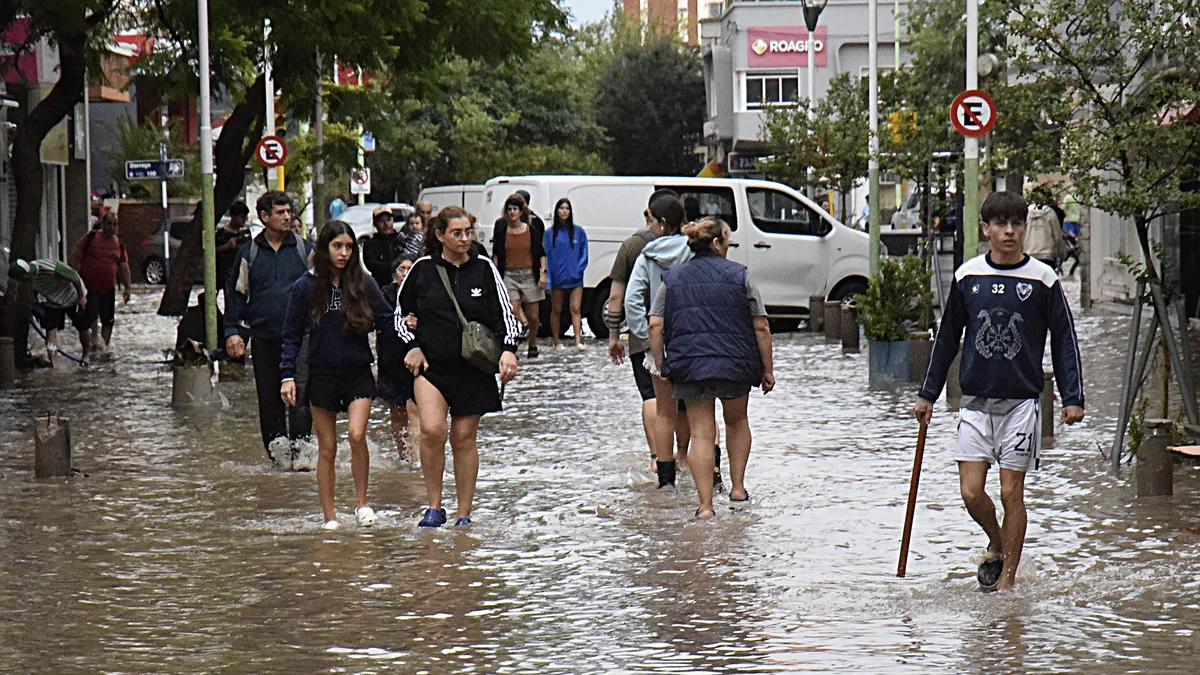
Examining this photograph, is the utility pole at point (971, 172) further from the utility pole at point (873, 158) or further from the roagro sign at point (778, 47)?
the roagro sign at point (778, 47)

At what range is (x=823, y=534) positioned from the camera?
10352mm

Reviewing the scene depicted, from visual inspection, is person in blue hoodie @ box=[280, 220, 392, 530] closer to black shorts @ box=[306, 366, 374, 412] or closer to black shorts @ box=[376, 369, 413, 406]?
black shorts @ box=[306, 366, 374, 412]

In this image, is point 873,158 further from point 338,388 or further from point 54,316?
point 338,388

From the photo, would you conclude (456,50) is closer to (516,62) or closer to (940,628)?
(516,62)

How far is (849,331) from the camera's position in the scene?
23.2 meters

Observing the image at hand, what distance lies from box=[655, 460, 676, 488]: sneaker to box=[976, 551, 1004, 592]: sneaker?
11.7 ft

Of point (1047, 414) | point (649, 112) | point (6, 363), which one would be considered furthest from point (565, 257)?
point (649, 112)

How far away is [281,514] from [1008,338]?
15.0ft

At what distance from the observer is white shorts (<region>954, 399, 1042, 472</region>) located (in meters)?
8.50

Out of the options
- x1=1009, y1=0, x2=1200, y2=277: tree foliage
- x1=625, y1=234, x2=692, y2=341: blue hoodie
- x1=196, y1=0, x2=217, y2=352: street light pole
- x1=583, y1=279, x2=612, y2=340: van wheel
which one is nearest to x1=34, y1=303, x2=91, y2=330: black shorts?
x1=196, y1=0, x2=217, y2=352: street light pole

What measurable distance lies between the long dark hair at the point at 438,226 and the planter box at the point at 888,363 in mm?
8218

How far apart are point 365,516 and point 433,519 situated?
1.26ft

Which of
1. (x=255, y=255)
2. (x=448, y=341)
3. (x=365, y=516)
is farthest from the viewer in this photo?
(x=255, y=255)

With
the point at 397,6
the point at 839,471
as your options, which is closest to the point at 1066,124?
the point at 839,471
